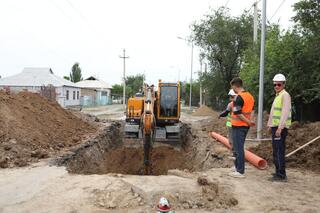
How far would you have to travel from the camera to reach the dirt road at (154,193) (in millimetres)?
5473

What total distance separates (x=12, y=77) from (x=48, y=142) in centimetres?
3692

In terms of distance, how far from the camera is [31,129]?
11812 millimetres

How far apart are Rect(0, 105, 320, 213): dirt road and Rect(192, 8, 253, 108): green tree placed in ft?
75.9

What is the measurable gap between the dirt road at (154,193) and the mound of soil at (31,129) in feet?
6.98

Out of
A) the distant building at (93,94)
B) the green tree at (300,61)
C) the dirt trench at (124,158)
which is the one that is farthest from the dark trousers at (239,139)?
the distant building at (93,94)

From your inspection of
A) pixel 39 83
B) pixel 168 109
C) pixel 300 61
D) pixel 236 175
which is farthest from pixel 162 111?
pixel 39 83

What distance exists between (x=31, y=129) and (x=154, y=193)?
24.0ft

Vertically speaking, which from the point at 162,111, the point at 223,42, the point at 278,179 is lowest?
the point at 278,179

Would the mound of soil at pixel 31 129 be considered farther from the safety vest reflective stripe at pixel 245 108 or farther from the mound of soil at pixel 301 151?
the mound of soil at pixel 301 151

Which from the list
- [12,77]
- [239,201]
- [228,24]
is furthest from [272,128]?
[12,77]

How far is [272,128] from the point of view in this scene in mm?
7082

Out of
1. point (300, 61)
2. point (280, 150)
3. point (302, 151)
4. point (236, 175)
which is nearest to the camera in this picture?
point (280, 150)

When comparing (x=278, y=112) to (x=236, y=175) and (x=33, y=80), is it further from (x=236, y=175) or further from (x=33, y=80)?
(x=33, y=80)

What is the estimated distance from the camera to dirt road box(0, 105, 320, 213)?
18.0ft
